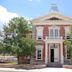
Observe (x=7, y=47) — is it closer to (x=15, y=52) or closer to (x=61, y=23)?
(x=15, y=52)

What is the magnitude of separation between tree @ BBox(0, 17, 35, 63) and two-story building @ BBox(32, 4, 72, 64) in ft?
6.80

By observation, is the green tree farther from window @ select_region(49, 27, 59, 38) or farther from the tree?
the tree

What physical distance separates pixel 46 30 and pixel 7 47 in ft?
23.5

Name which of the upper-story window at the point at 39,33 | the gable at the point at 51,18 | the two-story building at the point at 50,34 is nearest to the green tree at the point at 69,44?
the two-story building at the point at 50,34

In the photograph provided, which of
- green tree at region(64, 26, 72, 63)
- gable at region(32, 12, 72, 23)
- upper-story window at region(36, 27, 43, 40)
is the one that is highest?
gable at region(32, 12, 72, 23)

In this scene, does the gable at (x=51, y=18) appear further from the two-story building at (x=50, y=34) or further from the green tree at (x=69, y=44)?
the green tree at (x=69, y=44)

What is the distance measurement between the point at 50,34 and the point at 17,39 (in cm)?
560

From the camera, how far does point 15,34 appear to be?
40.2 m

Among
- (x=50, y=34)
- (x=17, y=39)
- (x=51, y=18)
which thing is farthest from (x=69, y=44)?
(x=17, y=39)

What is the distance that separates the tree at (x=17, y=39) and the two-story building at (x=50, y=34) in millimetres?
2073

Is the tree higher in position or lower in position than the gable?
lower

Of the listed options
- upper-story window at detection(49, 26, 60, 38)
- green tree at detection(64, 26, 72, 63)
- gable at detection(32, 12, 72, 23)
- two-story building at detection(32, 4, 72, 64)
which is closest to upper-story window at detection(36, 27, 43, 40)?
two-story building at detection(32, 4, 72, 64)

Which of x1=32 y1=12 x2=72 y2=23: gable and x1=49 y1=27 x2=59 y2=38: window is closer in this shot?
x1=49 y1=27 x2=59 y2=38: window

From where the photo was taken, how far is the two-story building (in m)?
39.3
